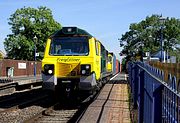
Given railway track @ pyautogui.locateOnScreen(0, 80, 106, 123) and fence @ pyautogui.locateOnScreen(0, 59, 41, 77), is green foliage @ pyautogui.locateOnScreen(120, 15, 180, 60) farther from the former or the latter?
railway track @ pyautogui.locateOnScreen(0, 80, 106, 123)

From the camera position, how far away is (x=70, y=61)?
15.2 metres

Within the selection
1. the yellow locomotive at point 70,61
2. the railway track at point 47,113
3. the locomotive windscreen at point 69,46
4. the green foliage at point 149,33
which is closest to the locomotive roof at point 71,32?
the yellow locomotive at point 70,61

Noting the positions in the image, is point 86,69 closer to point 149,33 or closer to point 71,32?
point 71,32

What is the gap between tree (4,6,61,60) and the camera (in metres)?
80.5

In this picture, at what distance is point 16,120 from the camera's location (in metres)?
12.3

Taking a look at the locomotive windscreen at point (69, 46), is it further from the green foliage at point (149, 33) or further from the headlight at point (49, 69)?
the green foliage at point (149, 33)

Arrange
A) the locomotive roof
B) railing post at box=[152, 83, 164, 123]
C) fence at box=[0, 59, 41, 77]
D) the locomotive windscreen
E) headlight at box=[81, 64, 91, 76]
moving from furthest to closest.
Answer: fence at box=[0, 59, 41, 77]
the locomotive roof
the locomotive windscreen
headlight at box=[81, 64, 91, 76]
railing post at box=[152, 83, 164, 123]

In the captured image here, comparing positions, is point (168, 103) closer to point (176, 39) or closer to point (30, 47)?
point (30, 47)

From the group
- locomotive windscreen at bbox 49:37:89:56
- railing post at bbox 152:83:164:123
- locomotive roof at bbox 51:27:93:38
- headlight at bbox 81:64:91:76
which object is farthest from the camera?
locomotive roof at bbox 51:27:93:38

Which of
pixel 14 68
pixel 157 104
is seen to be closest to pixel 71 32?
pixel 157 104

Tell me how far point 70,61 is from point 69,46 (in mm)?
986

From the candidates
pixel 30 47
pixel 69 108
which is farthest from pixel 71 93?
pixel 30 47

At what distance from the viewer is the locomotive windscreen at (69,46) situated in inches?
621

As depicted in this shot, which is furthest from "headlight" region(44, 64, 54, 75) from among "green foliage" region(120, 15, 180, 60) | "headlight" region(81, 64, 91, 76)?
"green foliage" region(120, 15, 180, 60)
